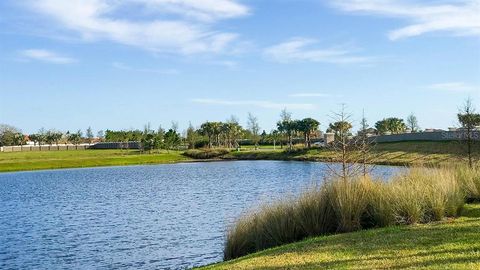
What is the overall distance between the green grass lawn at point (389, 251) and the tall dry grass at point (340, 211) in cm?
96

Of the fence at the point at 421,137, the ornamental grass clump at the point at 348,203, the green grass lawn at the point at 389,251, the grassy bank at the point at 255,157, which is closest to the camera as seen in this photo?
the green grass lawn at the point at 389,251

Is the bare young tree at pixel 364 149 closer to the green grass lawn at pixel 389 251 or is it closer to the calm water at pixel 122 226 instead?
the calm water at pixel 122 226

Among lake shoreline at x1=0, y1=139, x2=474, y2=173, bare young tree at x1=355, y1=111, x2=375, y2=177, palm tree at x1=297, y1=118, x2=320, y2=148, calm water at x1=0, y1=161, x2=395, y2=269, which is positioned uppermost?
palm tree at x1=297, y1=118, x2=320, y2=148

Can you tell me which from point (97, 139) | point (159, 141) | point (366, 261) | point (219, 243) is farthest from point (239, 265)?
point (97, 139)

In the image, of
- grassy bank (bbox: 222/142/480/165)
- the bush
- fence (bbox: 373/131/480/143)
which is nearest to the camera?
grassy bank (bbox: 222/142/480/165)

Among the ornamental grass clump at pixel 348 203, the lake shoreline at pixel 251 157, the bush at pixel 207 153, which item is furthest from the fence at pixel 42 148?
the ornamental grass clump at pixel 348 203

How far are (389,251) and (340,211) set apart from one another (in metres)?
4.10

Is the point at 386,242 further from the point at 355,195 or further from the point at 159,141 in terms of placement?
the point at 159,141

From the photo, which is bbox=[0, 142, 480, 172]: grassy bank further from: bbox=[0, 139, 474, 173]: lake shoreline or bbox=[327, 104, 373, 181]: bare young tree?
bbox=[327, 104, 373, 181]: bare young tree

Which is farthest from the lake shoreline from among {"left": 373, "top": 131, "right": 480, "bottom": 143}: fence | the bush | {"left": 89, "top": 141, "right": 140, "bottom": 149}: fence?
{"left": 89, "top": 141, "right": 140, "bottom": 149}: fence

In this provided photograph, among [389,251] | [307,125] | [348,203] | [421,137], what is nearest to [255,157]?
[307,125]

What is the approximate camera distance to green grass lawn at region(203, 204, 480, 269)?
8906 millimetres

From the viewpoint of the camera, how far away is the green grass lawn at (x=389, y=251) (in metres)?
8.91

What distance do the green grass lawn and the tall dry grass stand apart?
962 millimetres
